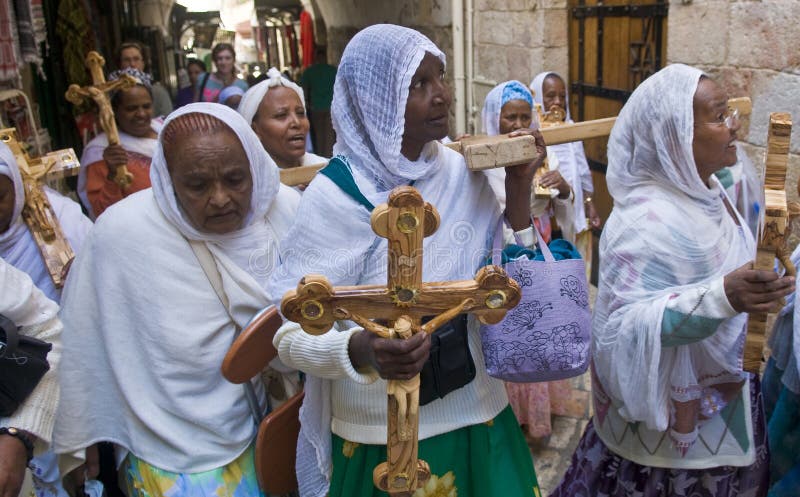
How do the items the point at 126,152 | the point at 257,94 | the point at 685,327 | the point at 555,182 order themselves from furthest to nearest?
the point at 126,152 < the point at 257,94 < the point at 555,182 < the point at 685,327

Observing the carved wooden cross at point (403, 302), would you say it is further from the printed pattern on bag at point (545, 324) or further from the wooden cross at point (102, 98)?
the wooden cross at point (102, 98)

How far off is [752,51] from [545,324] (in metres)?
3.29

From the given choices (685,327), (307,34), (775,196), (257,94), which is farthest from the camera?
(307,34)

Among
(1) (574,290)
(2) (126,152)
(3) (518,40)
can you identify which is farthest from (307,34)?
(1) (574,290)

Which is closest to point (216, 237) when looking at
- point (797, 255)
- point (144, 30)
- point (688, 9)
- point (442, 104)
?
point (442, 104)

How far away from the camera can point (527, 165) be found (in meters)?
2.08

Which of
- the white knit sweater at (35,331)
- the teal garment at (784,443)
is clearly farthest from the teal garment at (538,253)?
the white knit sweater at (35,331)

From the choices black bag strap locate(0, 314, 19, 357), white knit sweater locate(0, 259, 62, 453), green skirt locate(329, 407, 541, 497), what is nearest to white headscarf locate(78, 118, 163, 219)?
white knit sweater locate(0, 259, 62, 453)

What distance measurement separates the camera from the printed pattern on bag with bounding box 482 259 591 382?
2027 mm

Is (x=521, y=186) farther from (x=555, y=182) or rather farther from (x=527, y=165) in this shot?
(x=555, y=182)

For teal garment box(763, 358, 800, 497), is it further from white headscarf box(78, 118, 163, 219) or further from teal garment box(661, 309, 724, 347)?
white headscarf box(78, 118, 163, 219)

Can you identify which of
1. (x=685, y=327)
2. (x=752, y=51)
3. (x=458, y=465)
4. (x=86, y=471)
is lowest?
(x=86, y=471)

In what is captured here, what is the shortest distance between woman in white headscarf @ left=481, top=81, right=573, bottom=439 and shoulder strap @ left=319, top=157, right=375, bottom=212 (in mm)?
2001

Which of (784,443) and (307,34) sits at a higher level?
(307,34)
